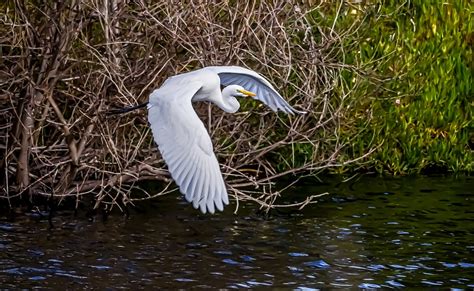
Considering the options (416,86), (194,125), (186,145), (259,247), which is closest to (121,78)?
(259,247)

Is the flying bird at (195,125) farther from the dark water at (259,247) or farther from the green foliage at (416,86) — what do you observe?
the green foliage at (416,86)

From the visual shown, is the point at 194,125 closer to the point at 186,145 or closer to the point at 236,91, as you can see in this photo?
the point at 186,145

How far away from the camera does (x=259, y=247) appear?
9.65 meters

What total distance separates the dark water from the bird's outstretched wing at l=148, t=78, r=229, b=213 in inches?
38.4

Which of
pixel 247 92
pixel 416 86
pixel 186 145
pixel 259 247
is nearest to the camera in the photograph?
pixel 186 145

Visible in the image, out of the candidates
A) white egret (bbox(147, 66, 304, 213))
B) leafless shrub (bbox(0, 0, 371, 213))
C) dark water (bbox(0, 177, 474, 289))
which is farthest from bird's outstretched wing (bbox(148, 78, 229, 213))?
leafless shrub (bbox(0, 0, 371, 213))

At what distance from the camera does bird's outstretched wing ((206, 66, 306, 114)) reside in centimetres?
906

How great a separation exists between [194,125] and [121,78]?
5.67ft

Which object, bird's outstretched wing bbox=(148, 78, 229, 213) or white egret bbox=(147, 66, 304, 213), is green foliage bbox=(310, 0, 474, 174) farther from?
bird's outstretched wing bbox=(148, 78, 229, 213)

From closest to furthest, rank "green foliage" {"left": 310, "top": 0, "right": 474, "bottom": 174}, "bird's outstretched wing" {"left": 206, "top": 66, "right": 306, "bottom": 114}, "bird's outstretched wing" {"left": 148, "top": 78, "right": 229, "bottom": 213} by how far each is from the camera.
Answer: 1. "bird's outstretched wing" {"left": 148, "top": 78, "right": 229, "bottom": 213}
2. "bird's outstretched wing" {"left": 206, "top": 66, "right": 306, "bottom": 114}
3. "green foliage" {"left": 310, "top": 0, "right": 474, "bottom": 174}

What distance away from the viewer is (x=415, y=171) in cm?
1245

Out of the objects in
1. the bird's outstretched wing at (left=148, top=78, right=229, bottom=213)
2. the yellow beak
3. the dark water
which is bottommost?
the dark water

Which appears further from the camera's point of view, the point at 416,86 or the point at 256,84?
the point at 416,86

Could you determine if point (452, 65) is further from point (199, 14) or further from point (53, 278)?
point (53, 278)
